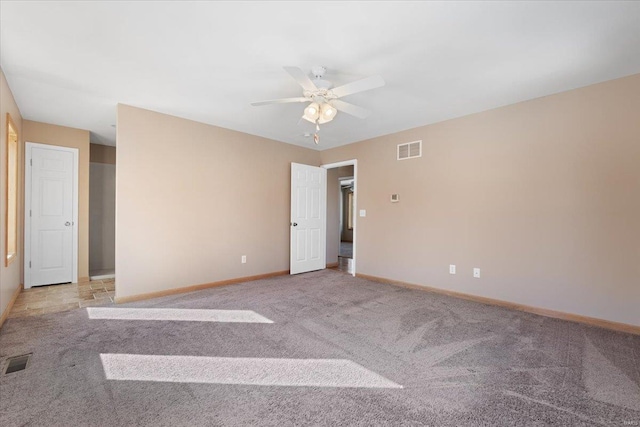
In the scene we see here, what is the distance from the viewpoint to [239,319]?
3.04 m

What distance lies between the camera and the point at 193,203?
414 centimetres

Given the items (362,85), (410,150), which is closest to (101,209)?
(362,85)

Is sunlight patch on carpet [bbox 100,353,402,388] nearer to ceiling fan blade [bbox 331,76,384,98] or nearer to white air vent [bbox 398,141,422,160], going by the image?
ceiling fan blade [bbox 331,76,384,98]

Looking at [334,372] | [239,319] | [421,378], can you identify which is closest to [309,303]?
[239,319]

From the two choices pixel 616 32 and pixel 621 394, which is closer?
pixel 621 394

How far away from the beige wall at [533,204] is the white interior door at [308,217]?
1532 mm

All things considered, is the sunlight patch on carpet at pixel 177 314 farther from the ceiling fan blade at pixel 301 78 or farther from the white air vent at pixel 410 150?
the white air vent at pixel 410 150

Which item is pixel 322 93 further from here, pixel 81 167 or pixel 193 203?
pixel 81 167

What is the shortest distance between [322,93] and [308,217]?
3.13 meters

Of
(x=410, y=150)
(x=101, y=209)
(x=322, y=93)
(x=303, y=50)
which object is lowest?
(x=101, y=209)

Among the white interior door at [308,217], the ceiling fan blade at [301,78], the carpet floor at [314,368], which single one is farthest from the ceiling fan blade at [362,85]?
the white interior door at [308,217]

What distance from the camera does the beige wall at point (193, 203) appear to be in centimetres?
359

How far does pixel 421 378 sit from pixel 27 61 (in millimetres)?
4233

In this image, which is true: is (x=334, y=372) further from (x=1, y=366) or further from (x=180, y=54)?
(x=180, y=54)
